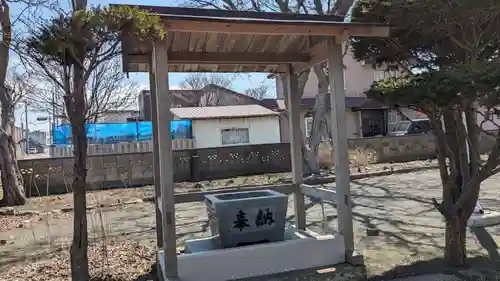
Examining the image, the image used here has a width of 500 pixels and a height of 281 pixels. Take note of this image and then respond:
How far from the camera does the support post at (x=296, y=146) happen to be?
5.09 metres

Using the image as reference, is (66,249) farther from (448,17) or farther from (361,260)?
(448,17)

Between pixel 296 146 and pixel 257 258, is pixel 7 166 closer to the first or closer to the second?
pixel 296 146

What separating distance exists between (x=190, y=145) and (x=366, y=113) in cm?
983

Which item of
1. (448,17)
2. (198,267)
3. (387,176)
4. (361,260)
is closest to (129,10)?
(198,267)

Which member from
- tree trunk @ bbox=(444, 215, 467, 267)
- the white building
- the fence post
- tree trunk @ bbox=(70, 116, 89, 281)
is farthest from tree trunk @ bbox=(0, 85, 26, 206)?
the white building

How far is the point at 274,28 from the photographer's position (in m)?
3.69

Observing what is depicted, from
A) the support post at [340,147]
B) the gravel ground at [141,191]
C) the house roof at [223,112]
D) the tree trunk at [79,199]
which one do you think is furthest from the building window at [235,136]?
the tree trunk at [79,199]

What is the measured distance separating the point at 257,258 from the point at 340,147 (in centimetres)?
134

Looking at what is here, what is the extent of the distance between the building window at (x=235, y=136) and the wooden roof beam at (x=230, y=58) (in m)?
14.9

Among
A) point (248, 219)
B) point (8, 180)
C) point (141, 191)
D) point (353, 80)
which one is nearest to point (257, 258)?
point (248, 219)

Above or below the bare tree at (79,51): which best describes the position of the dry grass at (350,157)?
below

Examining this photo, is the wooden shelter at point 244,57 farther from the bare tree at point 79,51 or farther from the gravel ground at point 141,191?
the gravel ground at point 141,191

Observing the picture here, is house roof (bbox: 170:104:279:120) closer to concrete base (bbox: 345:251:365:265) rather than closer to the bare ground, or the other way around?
the bare ground

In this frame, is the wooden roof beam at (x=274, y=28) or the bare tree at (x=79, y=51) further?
the wooden roof beam at (x=274, y=28)
